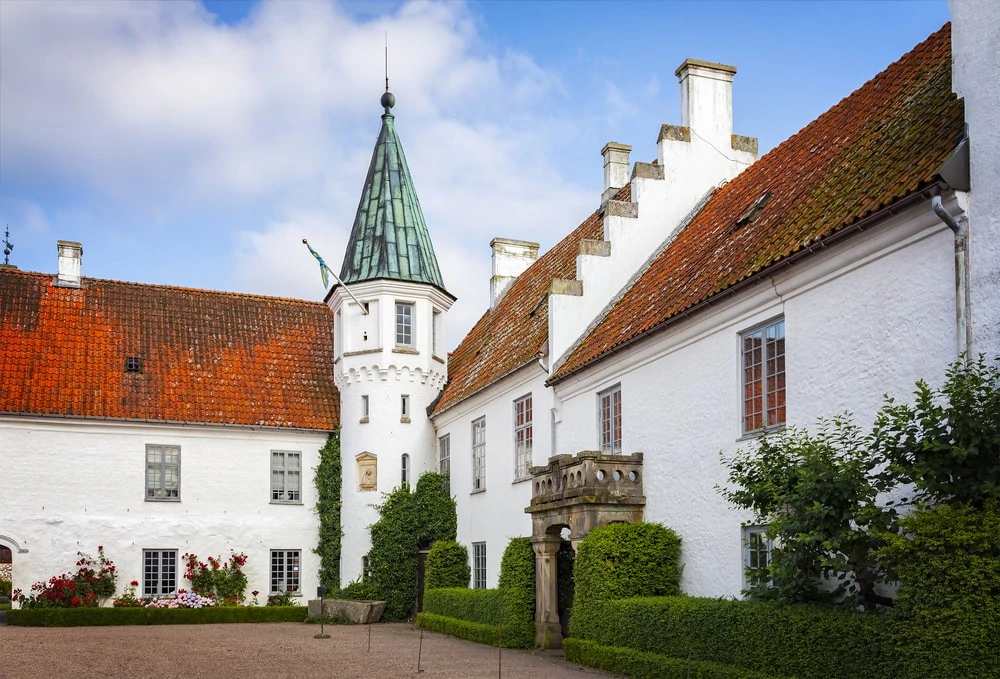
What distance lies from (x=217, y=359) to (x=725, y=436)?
19.9 meters

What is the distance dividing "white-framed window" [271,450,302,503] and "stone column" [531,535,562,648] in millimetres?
13399

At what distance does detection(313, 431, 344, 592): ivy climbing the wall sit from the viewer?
31.1 m

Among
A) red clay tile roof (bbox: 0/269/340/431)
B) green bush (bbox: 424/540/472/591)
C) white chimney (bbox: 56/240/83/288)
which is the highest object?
white chimney (bbox: 56/240/83/288)

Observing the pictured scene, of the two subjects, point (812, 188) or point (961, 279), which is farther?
point (812, 188)

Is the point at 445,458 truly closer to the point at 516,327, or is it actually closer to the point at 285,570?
the point at 516,327

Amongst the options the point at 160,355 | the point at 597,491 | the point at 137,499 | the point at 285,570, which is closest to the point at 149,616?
the point at 137,499

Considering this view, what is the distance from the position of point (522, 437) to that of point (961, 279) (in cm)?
1383

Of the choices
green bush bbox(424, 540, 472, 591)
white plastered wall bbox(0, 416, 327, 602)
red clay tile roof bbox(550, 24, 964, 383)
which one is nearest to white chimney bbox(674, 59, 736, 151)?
red clay tile roof bbox(550, 24, 964, 383)

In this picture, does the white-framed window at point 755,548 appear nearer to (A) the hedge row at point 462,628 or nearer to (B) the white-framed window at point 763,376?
(B) the white-framed window at point 763,376

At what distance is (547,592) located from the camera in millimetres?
19891

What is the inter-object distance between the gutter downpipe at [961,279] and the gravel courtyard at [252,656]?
23.6 ft

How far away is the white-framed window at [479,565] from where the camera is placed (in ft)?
86.8

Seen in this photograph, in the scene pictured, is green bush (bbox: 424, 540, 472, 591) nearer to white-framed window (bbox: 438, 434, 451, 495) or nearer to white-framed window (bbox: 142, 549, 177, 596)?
white-framed window (bbox: 438, 434, 451, 495)

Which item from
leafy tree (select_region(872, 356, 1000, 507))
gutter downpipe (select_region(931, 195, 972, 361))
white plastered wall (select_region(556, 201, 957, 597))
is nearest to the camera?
leafy tree (select_region(872, 356, 1000, 507))
